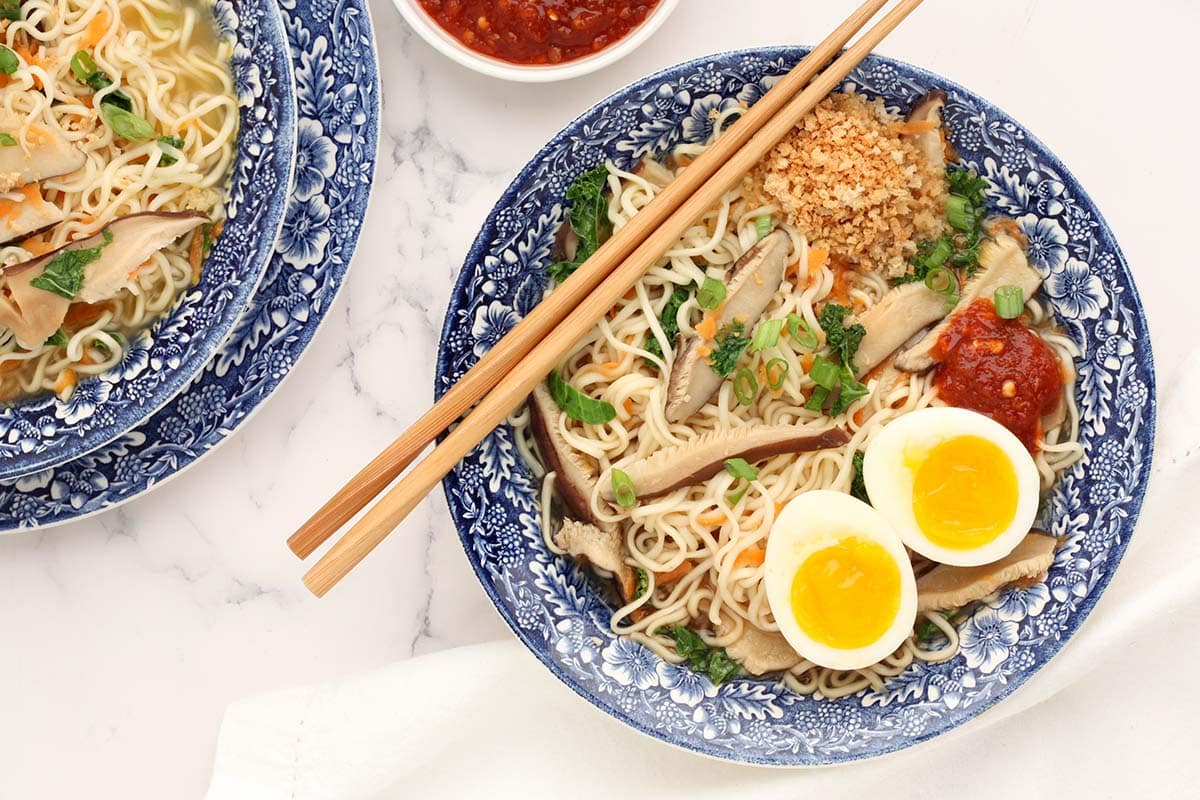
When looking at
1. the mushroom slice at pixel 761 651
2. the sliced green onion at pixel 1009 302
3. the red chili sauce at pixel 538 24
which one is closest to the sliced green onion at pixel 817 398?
the sliced green onion at pixel 1009 302

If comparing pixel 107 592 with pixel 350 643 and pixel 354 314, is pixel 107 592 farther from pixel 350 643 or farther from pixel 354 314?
pixel 354 314

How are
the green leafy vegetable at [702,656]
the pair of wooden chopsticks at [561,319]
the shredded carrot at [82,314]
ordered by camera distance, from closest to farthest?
the pair of wooden chopsticks at [561,319] → the green leafy vegetable at [702,656] → the shredded carrot at [82,314]

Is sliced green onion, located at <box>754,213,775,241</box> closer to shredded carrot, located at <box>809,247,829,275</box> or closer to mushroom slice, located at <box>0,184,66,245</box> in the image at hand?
shredded carrot, located at <box>809,247,829,275</box>

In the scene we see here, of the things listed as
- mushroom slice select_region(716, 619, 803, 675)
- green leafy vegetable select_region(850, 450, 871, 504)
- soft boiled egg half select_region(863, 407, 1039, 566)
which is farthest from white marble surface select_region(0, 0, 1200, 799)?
green leafy vegetable select_region(850, 450, 871, 504)

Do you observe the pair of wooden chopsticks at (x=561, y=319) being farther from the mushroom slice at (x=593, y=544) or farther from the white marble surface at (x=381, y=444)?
the white marble surface at (x=381, y=444)

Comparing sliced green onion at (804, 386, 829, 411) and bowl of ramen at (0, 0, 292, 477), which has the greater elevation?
sliced green onion at (804, 386, 829, 411)

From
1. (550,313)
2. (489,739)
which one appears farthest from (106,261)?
(489,739)

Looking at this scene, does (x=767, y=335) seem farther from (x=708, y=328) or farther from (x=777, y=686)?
(x=777, y=686)

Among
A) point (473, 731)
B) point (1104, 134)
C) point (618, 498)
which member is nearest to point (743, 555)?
point (618, 498)
